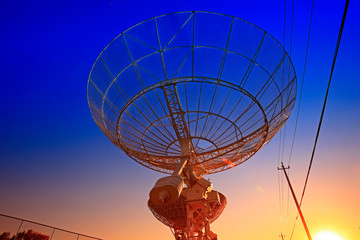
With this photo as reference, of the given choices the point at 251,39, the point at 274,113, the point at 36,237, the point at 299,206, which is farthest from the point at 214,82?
the point at 299,206

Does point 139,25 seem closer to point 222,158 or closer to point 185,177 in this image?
point 185,177

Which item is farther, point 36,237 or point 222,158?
point 222,158

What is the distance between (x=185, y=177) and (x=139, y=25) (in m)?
9.11

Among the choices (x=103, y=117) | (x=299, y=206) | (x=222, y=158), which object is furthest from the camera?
(x=299, y=206)

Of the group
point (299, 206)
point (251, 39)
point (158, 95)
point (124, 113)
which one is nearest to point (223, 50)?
point (251, 39)

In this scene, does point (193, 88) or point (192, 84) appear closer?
point (192, 84)

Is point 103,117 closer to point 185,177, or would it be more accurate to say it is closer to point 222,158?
point 185,177

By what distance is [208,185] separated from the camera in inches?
531

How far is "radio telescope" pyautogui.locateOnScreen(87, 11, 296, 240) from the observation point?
41.8ft

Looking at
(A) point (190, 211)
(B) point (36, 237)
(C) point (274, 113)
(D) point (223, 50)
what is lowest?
(B) point (36, 237)

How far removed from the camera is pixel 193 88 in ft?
45.2

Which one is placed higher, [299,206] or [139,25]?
[139,25]

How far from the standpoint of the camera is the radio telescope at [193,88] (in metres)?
12.7

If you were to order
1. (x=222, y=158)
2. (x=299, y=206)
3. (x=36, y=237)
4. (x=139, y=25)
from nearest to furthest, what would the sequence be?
1. (x=36, y=237)
2. (x=139, y=25)
3. (x=222, y=158)
4. (x=299, y=206)
